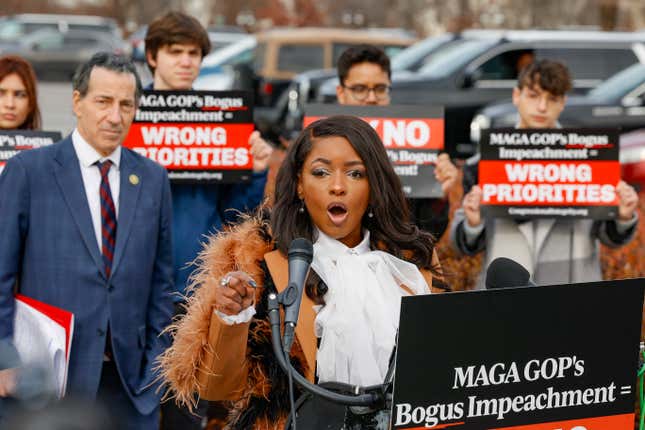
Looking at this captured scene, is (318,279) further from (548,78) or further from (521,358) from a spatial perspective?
(548,78)

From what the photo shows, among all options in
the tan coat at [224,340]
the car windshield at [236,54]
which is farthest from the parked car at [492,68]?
the tan coat at [224,340]

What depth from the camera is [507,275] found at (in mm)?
2947

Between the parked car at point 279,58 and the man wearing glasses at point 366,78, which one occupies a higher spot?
the parked car at point 279,58

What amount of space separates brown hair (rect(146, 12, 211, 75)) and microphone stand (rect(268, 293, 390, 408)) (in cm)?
328

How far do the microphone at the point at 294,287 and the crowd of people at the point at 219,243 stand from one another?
12cm

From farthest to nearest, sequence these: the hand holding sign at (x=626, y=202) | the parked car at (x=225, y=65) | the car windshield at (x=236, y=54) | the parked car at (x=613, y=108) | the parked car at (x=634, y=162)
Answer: the car windshield at (x=236, y=54) < the parked car at (x=225, y=65) < the parked car at (x=613, y=108) < the parked car at (x=634, y=162) < the hand holding sign at (x=626, y=202)

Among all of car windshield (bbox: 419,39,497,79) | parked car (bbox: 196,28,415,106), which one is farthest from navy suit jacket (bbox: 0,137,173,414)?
parked car (bbox: 196,28,415,106)

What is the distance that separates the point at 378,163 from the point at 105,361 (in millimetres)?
1597

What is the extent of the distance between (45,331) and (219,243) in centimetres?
109

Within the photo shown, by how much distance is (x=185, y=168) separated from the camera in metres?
5.86

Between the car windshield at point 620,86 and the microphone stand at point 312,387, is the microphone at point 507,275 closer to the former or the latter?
the microphone stand at point 312,387

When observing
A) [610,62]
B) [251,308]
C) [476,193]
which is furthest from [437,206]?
[610,62]

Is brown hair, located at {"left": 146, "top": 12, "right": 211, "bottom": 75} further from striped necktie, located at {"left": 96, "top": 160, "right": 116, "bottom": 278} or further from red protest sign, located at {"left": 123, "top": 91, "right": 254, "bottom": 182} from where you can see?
striped necktie, located at {"left": 96, "top": 160, "right": 116, "bottom": 278}

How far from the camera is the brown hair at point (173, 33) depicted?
19.2 ft
